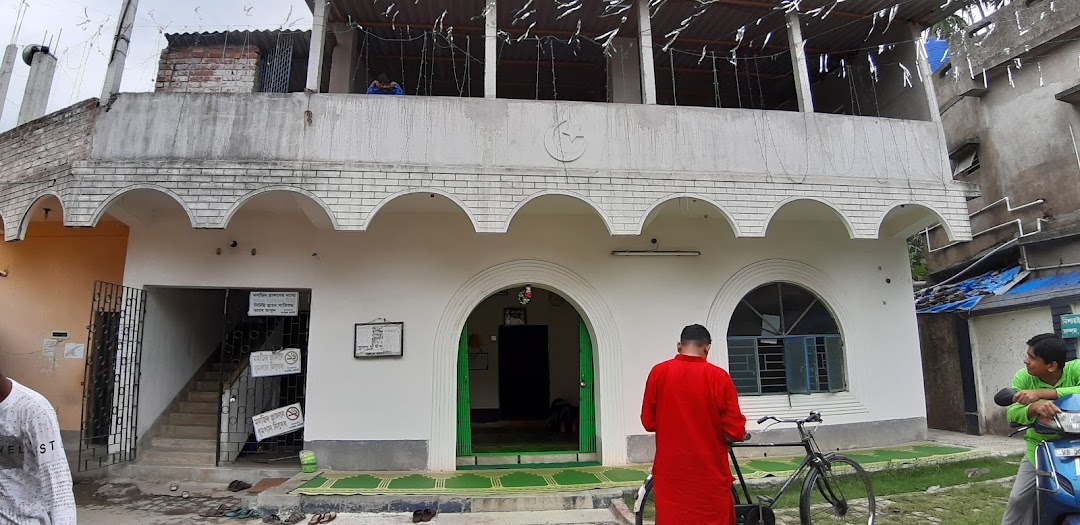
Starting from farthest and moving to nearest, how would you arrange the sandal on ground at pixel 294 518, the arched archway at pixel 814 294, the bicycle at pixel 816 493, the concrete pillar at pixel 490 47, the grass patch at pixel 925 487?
the arched archway at pixel 814 294 < the concrete pillar at pixel 490 47 < the sandal on ground at pixel 294 518 < the grass patch at pixel 925 487 < the bicycle at pixel 816 493

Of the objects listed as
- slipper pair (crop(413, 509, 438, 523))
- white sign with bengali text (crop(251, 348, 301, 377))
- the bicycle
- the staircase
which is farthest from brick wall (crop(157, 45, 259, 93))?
the bicycle

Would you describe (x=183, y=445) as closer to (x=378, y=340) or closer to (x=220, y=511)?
(x=220, y=511)

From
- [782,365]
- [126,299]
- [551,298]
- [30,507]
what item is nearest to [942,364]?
[782,365]

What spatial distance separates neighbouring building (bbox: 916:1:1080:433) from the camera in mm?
9289

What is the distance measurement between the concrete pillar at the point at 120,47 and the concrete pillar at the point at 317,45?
2.30m

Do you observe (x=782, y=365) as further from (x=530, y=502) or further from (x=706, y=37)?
(x=706, y=37)

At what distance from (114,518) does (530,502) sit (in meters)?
4.30

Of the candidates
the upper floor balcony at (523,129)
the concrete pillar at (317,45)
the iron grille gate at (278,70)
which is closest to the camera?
the upper floor balcony at (523,129)

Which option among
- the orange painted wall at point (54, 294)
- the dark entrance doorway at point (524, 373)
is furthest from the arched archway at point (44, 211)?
the dark entrance doorway at point (524, 373)

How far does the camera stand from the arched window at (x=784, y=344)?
26.2ft

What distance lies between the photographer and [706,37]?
8609 mm

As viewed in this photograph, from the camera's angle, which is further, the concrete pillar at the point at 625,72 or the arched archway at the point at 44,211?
the concrete pillar at the point at 625,72

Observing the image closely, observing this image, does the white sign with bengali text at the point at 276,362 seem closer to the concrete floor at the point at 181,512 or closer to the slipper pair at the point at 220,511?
the concrete floor at the point at 181,512

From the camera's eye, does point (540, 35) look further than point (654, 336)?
Yes
